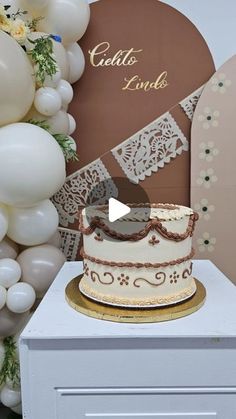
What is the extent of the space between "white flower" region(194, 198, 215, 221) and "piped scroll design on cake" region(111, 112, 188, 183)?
0.74 ft

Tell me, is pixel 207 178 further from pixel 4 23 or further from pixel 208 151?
pixel 4 23

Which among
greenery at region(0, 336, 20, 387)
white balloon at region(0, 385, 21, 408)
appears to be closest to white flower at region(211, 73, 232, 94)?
greenery at region(0, 336, 20, 387)

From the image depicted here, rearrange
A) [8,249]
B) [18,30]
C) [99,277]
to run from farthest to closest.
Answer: [8,249] → [18,30] → [99,277]

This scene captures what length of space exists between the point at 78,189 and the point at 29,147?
1.75 feet

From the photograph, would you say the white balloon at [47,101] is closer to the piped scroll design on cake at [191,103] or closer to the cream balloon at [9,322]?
the piped scroll design on cake at [191,103]

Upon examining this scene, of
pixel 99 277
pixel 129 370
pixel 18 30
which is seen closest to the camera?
pixel 129 370

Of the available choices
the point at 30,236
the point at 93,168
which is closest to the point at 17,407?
the point at 30,236

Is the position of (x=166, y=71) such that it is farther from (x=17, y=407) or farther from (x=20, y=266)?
(x=17, y=407)

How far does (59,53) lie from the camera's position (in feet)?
4.25

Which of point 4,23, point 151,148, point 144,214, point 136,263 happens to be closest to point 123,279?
point 136,263

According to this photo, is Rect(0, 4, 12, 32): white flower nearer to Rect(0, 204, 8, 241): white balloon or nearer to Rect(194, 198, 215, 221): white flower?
Rect(0, 204, 8, 241): white balloon

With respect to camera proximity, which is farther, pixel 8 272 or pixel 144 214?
pixel 8 272

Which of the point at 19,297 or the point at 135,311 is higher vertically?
the point at 135,311

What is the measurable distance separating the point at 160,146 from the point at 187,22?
1.70 ft
